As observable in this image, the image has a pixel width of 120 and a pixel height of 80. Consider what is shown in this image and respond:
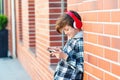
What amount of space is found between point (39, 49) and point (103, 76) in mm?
4571

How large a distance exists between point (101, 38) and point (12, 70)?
8.12 metres

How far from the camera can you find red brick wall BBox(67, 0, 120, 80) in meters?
2.72

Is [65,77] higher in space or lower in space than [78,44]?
lower

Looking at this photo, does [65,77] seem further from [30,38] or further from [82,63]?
[30,38]

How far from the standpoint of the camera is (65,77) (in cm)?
391

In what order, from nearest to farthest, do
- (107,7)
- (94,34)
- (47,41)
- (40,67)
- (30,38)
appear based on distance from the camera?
(107,7) → (94,34) → (47,41) → (40,67) → (30,38)

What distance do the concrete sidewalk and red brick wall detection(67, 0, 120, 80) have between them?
6.06 m

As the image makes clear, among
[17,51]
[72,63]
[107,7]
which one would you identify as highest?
[107,7]

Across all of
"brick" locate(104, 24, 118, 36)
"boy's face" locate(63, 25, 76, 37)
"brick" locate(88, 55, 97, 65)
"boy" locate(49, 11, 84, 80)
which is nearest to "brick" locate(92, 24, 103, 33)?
"brick" locate(104, 24, 118, 36)

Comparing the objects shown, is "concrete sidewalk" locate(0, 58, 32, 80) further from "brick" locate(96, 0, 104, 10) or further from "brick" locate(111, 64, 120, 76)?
"brick" locate(111, 64, 120, 76)

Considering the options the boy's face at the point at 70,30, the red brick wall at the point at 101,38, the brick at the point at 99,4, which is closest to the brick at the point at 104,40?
the red brick wall at the point at 101,38

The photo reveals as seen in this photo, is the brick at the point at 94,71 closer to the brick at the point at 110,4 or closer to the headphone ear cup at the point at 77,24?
the headphone ear cup at the point at 77,24

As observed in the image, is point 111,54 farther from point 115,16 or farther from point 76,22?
point 76,22

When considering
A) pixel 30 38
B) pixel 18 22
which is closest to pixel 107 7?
pixel 30 38
